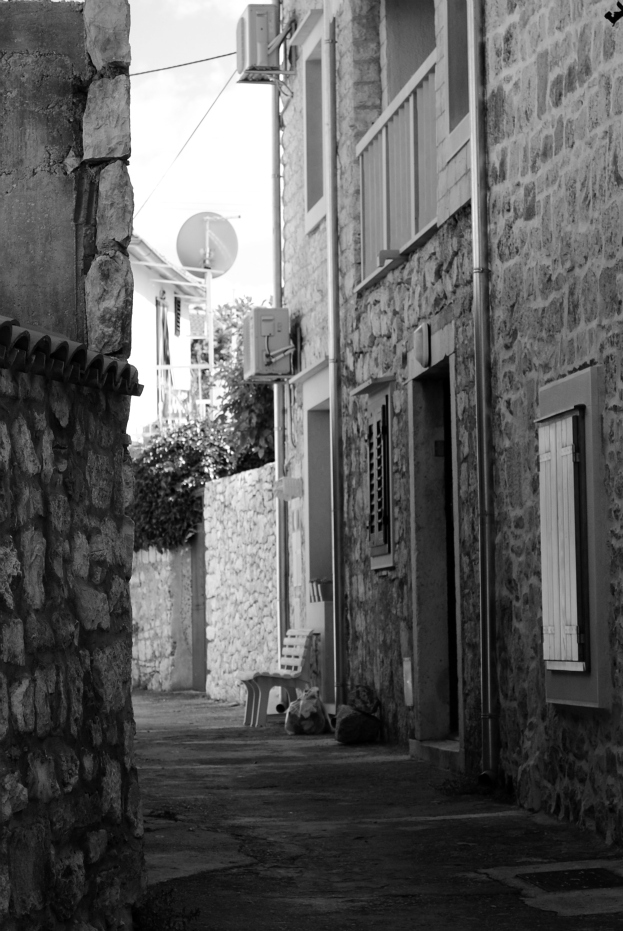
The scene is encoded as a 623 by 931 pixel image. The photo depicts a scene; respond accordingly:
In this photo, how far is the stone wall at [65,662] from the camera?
3.52m

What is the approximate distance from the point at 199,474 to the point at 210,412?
253 centimetres

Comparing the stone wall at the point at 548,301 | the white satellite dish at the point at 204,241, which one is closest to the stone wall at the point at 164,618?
the stone wall at the point at 548,301

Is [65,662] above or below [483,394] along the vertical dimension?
below

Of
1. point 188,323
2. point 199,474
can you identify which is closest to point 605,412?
point 199,474

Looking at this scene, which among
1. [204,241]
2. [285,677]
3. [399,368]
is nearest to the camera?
[399,368]

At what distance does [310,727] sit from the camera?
37.1ft

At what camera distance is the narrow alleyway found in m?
4.61

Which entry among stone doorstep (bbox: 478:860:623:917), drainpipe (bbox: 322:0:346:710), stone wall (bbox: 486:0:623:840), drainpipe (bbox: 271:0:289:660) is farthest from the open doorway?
drainpipe (bbox: 271:0:289:660)

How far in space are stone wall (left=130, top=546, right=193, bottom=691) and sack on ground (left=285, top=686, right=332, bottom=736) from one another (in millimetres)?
6555

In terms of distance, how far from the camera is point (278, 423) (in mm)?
13961

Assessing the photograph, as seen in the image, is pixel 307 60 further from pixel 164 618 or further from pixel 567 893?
pixel 567 893

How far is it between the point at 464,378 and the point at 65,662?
4.63 metres

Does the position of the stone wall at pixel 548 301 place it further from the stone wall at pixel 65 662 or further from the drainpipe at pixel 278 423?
the drainpipe at pixel 278 423

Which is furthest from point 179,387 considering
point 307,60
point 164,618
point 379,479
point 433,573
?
point 433,573
